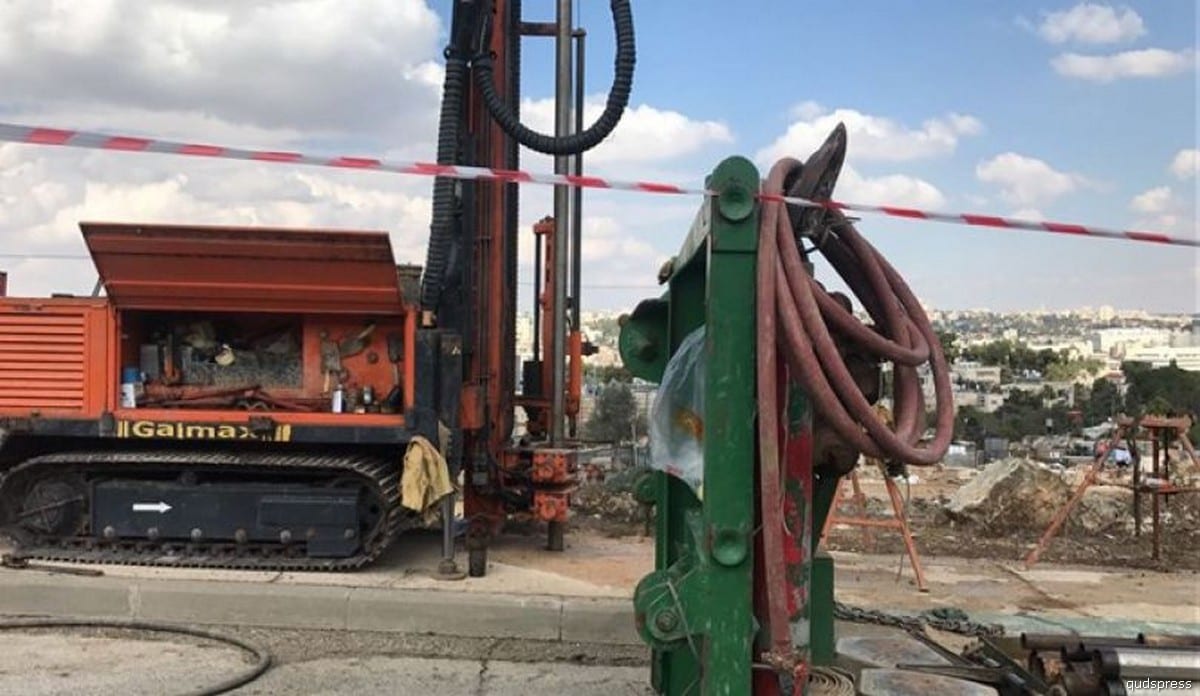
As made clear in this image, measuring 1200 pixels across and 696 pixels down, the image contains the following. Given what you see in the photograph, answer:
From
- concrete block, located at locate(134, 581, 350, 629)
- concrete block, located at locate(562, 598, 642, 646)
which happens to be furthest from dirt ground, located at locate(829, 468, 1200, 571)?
concrete block, located at locate(134, 581, 350, 629)

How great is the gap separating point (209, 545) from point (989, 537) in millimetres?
6563

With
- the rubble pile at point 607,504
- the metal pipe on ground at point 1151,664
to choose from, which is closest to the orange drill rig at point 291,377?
the rubble pile at point 607,504

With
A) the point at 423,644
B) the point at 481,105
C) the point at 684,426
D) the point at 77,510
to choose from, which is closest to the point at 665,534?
the point at 684,426

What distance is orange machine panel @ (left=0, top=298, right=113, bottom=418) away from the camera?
788 cm

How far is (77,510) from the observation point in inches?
319

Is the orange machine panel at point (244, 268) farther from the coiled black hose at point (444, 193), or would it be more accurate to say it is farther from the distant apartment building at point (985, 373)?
the distant apartment building at point (985, 373)

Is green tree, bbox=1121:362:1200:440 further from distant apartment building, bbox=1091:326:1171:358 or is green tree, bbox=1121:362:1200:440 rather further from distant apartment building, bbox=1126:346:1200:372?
distant apartment building, bbox=1091:326:1171:358

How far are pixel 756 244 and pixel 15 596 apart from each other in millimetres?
6215

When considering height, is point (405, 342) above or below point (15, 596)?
above

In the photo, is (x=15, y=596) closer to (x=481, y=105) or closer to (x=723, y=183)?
(x=481, y=105)

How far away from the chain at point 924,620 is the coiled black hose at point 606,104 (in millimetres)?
3651

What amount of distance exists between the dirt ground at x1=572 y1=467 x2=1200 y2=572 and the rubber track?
2.32 metres

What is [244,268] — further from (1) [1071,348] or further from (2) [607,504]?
(1) [1071,348]

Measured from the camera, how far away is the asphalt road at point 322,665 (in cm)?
554
